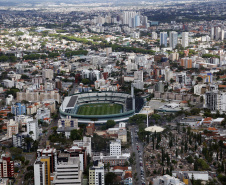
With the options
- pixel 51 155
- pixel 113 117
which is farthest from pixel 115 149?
pixel 113 117

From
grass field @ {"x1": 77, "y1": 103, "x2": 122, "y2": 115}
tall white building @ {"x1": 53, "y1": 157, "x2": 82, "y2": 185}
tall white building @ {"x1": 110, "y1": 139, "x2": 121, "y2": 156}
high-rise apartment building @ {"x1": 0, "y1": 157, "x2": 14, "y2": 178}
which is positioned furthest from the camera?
grass field @ {"x1": 77, "y1": 103, "x2": 122, "y2": 115}

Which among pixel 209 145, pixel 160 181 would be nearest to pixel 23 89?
pixel 209 145

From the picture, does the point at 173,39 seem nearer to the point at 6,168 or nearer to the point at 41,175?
the point at 6,168

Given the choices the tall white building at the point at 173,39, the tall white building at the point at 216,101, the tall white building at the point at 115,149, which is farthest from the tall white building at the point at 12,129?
the tall white building at the point at 173,39

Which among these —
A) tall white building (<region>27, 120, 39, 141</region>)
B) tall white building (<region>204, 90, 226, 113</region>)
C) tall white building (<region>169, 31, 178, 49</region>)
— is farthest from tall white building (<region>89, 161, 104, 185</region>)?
tall white building (<region>169, 31, 178, 49</region>)

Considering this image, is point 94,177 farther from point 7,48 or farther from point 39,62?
point 7,48

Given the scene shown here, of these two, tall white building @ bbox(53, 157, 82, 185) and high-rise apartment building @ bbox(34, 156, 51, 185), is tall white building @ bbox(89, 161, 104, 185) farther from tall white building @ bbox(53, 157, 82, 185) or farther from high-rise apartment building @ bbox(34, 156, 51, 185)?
high-rise apartment building @ bbox(34, 156, 51, 185)

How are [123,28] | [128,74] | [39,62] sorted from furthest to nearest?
[123,28], [39,62], [128,74]
